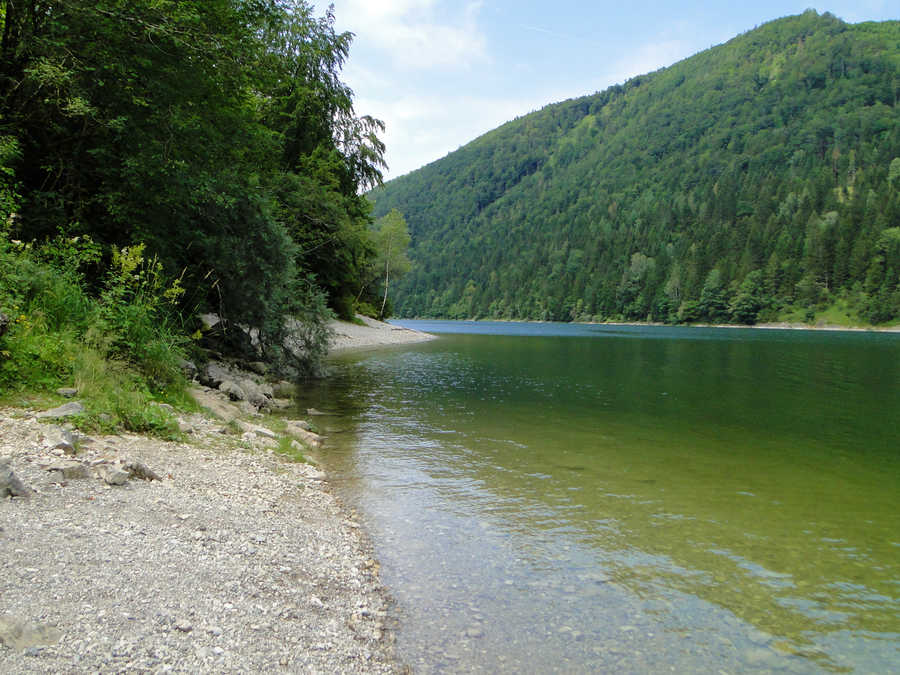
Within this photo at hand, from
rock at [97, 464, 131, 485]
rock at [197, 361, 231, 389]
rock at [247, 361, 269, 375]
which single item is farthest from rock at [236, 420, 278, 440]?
rock at [247, 361, 269, 375]

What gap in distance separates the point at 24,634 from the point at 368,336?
5122 centimetres

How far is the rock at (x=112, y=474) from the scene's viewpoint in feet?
22.6

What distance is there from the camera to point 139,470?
24.5 ft

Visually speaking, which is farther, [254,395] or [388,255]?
[388,255]

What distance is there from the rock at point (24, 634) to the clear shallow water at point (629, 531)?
283 centimetres

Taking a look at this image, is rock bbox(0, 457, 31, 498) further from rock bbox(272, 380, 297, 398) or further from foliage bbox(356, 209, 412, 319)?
foliage bbox(356, 209, 412, 319)

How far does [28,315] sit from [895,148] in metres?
230

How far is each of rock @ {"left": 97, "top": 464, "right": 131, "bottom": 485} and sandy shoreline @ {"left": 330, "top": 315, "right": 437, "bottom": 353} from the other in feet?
112

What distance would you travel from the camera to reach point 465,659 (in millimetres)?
5230

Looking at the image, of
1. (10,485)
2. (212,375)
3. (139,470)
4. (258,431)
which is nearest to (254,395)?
(212,375)

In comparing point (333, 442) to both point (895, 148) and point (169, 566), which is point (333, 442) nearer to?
point (169, 566)

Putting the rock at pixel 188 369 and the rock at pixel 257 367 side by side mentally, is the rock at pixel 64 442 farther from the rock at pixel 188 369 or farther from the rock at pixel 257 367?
the rock at pixel 257 367

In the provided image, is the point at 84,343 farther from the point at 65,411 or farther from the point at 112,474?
the point at 112,474

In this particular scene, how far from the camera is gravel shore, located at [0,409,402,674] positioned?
3.94 m
